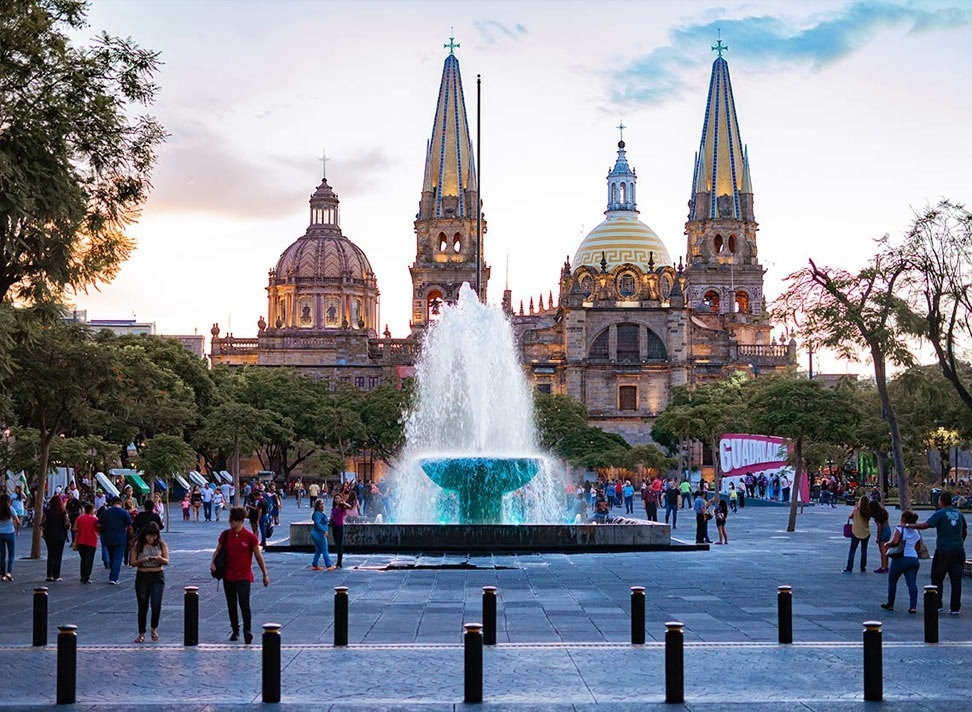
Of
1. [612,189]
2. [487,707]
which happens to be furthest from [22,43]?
[612,189]

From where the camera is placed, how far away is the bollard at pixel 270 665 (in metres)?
11.8

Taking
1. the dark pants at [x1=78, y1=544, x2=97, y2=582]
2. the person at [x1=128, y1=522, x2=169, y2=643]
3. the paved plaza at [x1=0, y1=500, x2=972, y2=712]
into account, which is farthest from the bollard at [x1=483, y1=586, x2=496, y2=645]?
the dark pants at [x1=78, y1=544, x2=97, y2=582]

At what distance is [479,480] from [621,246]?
91.8m

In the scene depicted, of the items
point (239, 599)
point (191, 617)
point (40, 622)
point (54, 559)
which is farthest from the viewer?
point (54, 559)

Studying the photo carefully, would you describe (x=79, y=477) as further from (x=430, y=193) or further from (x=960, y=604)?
(x=430, y=193)

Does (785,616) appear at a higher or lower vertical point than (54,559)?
lower

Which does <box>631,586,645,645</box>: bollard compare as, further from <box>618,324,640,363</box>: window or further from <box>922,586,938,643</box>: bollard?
<box>618,324,640,363</box>: window

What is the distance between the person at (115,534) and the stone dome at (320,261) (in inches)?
4132

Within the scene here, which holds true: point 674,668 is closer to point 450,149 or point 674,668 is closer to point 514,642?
point 514,642

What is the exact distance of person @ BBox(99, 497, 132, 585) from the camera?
23.3m

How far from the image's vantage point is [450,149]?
369ft

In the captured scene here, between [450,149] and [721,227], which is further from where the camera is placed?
[721,227]

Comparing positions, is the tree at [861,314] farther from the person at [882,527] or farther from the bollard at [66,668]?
the bollard at [66,668]

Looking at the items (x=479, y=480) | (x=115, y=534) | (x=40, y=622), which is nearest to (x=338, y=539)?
(x=115, y=534)
